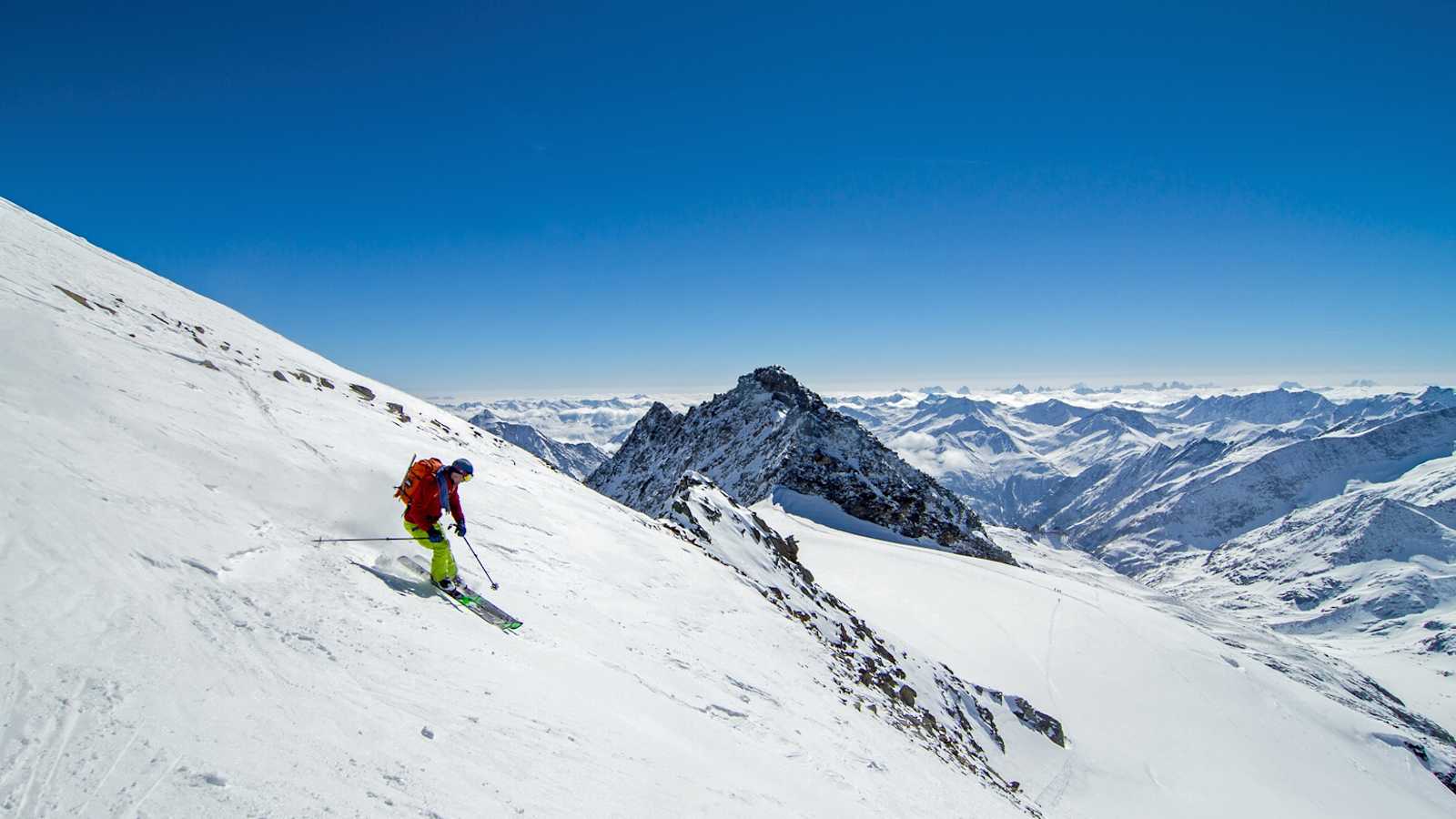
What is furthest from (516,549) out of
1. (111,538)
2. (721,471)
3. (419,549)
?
(721,471)

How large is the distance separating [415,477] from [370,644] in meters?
4.06

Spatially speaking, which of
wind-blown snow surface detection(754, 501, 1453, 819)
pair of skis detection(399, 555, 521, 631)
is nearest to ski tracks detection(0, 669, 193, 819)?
pair of skis detection(399, 555, 521, 631)

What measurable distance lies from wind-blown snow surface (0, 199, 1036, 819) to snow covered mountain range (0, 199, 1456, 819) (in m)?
0.04

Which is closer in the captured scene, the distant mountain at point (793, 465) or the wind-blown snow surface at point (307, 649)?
the wind-blown snow surface at point (307, 649)

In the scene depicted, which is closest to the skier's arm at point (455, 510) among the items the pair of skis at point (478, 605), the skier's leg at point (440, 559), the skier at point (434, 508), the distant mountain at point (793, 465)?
the skier at point (434, 508)

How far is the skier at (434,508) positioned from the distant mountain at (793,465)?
4305 centimetres

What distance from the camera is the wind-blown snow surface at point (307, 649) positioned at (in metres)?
5.43

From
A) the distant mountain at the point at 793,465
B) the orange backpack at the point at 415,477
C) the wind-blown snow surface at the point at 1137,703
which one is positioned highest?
the distant mountain at the point at 793,465

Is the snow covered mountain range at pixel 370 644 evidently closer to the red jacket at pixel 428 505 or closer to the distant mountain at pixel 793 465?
the red jacket at pixel 428 505

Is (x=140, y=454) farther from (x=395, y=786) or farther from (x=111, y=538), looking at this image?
(x=395, y=786)

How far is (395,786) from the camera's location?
598 cm

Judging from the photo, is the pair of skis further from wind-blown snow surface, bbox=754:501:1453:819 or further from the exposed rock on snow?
wind-blown snow surface, bbox=754:501:1453:819

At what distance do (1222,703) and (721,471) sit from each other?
56012mm

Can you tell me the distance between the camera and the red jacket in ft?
37.7
